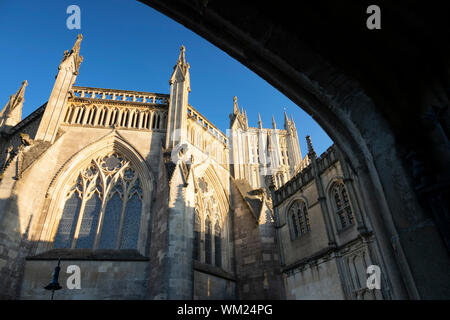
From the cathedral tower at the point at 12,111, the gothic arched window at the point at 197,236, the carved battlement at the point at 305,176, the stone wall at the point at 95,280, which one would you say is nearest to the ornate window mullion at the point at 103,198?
the stone wall at the point at 95,280

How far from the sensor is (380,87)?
2.07 metres

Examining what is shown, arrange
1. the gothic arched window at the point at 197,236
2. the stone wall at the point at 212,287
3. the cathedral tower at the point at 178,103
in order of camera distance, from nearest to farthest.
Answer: the stone wall at the point at 212,287 → the gothic arched window at the point at 197,236 → the cathedral tower at the point at 178,103

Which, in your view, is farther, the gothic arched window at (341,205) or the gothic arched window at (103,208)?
the gothic arched window at (103,208)

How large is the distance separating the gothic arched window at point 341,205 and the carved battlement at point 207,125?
28.5ft

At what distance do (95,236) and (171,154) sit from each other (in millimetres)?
4687

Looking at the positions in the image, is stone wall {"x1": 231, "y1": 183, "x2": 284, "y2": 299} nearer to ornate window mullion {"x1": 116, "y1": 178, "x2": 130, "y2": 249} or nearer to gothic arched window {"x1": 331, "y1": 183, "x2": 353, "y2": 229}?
gothic arched window {"x1": 331, "y1": 183, "x2": 353, "y2": 229}

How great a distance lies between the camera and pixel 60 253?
10.9 metres

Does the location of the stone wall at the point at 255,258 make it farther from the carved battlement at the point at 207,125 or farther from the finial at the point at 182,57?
the finial at the point at 182,57

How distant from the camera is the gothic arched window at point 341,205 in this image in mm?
10805

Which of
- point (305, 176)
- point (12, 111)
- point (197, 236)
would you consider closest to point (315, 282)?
point (305, 176)

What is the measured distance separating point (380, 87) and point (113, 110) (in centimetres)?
1541

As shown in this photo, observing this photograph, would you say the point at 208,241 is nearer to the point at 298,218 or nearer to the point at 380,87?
the point at 298,218
